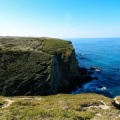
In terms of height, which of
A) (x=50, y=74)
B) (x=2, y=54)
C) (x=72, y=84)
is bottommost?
(x=72, y=84)

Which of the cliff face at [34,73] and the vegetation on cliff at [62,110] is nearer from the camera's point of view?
the vegetation on cliff at [62,110]

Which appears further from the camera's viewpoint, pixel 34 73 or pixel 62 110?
pixel 34 73

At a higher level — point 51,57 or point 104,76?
point 51,57

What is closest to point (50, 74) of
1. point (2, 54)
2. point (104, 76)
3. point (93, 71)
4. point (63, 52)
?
point (2, 54)

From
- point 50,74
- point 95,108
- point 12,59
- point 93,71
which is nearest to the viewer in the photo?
Answer: point 95,108

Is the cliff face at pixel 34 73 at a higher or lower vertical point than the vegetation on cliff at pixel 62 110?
lower

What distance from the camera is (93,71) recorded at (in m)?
95.5

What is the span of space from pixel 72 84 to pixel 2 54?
2571 centimetres

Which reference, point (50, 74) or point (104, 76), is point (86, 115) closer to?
point (50, 74)

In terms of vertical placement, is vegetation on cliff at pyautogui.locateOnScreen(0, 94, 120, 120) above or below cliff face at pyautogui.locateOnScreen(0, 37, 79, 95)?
above

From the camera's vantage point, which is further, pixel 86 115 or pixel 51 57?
pixel 51 57

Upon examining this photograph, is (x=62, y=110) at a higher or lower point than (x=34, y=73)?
higher

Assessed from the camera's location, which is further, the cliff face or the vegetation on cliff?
the cliff face

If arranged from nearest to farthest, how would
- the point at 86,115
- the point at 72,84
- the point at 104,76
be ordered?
1. the point at 86,115
2. the point at 72,84
3. the point at 104,76
